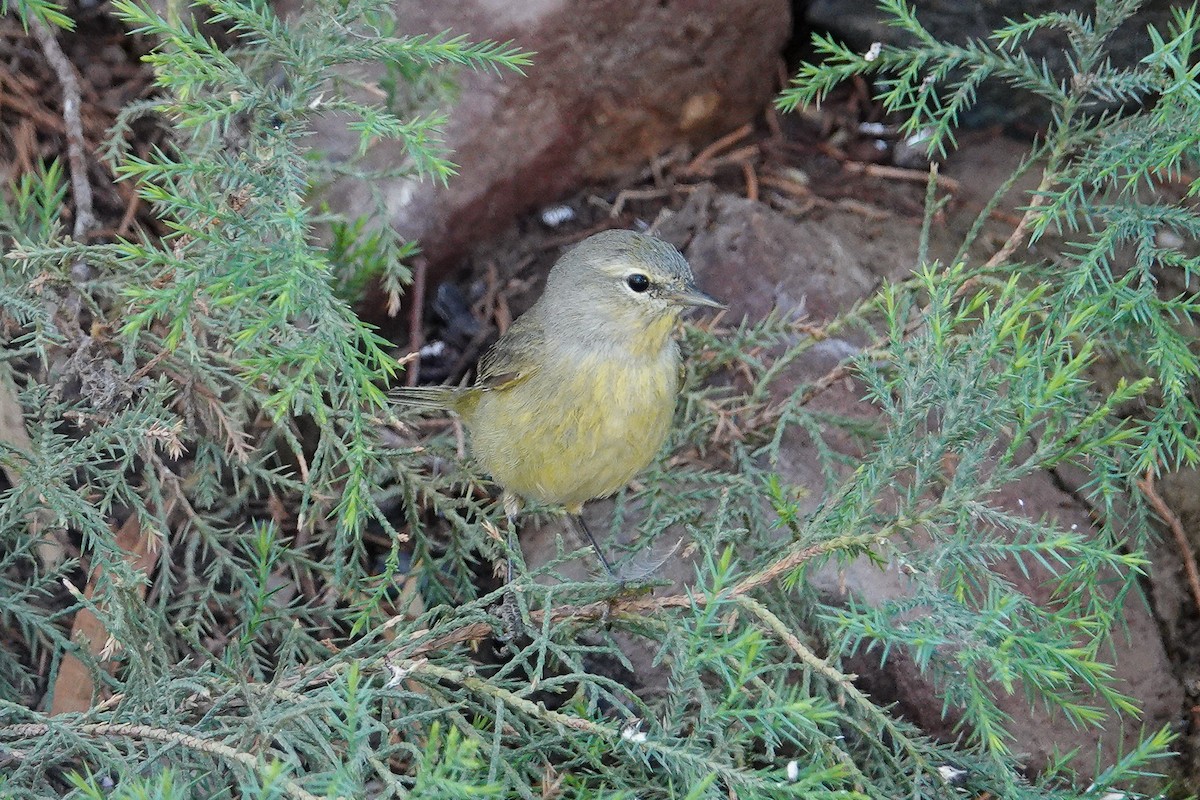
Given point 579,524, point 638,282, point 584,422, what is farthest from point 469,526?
point 638,282

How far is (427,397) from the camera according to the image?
4.54m

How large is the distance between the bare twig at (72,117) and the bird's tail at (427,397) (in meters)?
1.44

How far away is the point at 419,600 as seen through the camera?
168 inches

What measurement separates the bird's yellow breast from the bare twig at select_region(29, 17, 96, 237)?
1.97 m

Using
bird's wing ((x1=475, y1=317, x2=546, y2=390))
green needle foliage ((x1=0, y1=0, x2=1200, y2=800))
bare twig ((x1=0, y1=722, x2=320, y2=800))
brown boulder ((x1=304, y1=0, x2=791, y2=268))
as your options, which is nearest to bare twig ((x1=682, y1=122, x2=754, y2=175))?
brown boulder ((x1=304, y1=0, x2=791, y2=268))

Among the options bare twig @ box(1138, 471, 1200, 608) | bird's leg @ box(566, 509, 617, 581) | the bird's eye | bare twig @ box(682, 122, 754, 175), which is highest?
the bird's eye

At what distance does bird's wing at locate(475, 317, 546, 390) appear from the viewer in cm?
417

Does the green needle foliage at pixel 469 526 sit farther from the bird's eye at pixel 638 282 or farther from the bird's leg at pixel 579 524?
the bird's eye at pixel 638 282

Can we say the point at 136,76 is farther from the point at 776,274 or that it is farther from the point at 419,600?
the point at 776,274

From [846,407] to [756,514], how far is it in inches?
41.3

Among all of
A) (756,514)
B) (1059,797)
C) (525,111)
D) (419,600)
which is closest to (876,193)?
(525,111)

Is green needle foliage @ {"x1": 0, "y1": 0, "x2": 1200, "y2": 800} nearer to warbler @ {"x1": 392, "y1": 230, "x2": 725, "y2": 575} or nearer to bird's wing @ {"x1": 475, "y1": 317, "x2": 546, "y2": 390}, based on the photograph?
warbler @ {"x1": 392, "y1": 230, "x2": 725, "y2": 575}

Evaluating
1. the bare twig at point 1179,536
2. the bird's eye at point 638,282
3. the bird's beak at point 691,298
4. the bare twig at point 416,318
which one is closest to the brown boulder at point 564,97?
the bare twig at point 416,318

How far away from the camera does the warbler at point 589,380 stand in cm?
390
